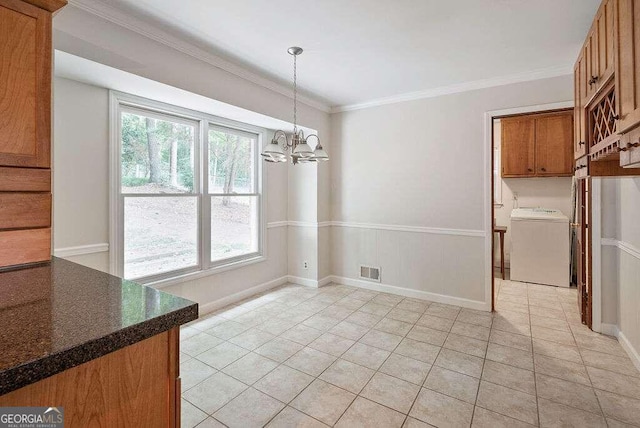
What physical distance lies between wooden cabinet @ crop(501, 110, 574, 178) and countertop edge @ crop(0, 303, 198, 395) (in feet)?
17.4

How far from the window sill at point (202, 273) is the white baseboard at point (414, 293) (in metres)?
1.28

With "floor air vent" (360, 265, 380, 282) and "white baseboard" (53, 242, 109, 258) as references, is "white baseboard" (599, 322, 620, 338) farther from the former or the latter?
"white baseboard" (53, 242, 109, 258)

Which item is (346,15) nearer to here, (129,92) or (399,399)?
(129,92)

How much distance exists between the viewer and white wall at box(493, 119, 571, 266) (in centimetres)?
499

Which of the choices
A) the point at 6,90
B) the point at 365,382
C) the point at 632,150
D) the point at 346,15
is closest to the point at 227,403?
the point at 365,382

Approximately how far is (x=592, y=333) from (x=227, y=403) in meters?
3.35

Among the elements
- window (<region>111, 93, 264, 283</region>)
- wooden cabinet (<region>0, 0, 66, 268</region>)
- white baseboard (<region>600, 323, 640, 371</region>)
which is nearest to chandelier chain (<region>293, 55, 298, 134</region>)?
window (<region>111, 93, 264, 283</region>)

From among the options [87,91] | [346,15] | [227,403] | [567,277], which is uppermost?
[346,15]

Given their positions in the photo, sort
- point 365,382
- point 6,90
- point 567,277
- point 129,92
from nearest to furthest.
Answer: point 6,90 → point 365,382 → point 129,92 → point 567,277

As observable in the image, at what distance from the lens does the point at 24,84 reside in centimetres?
138

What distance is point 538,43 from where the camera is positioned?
2.71 meters

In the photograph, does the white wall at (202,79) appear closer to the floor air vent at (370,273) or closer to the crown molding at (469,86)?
the floor air vent at (370,273)

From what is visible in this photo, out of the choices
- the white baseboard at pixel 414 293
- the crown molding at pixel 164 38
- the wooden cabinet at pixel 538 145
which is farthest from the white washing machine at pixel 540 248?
the crown molding at pixel 164 38

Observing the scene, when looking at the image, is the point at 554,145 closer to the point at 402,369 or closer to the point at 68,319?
the point at 402,369
